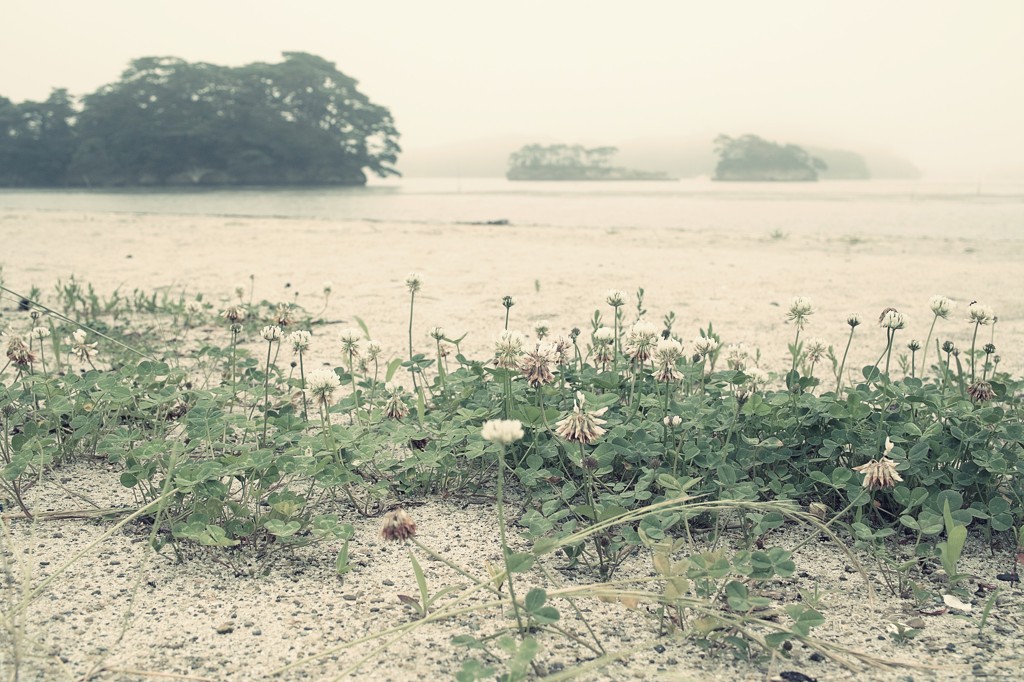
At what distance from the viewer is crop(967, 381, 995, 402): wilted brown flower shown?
84.5 inches

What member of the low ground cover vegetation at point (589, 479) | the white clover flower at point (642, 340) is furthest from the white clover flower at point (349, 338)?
the white clover flower at point (642, 340)

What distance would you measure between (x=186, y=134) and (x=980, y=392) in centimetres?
7820

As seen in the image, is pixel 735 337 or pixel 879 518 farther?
pixel 735 337

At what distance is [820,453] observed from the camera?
2.05 m

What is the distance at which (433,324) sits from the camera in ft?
15.0

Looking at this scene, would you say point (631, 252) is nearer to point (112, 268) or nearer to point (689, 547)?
point (112, 268)

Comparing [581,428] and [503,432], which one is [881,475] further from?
[503,432]

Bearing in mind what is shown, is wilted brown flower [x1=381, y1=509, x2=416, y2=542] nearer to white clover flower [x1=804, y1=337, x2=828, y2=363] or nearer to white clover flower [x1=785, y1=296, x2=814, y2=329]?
white clover flower [x1=785, y1=296, x2=814, y2=329]

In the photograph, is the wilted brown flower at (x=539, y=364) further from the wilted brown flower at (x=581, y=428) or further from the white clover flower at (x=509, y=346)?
the wilted brown flower at (x=581, y=428)

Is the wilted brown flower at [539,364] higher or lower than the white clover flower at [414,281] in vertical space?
lower

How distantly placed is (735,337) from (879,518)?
2.40 m

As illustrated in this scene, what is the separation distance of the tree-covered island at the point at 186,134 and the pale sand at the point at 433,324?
63203 mm

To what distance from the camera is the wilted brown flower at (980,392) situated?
7.04ft

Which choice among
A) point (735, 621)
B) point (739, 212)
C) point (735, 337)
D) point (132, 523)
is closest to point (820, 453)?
point (735, 621)
